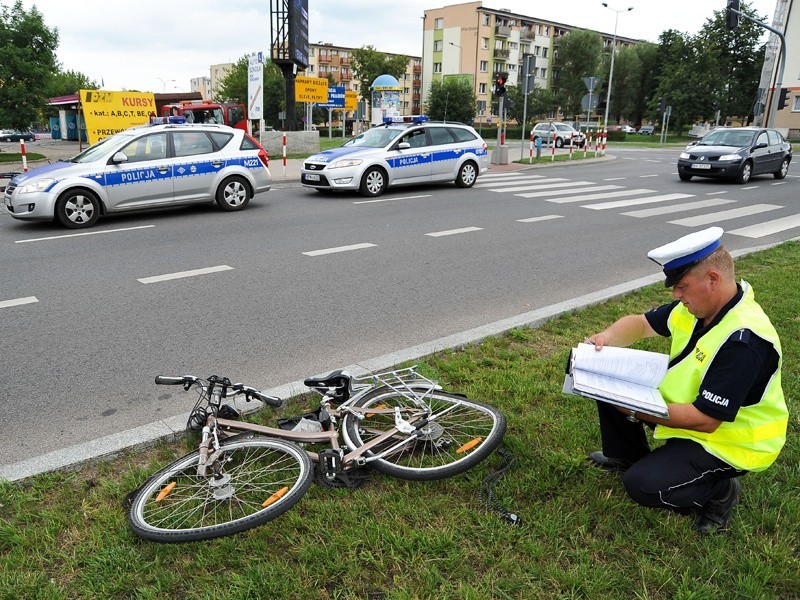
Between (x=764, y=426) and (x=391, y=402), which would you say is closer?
(x=764, y=426)

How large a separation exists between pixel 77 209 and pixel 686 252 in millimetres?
10043

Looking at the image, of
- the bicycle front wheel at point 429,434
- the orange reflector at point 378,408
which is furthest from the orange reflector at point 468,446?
the orange reflector at point 378,408

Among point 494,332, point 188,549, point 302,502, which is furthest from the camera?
point 494,332

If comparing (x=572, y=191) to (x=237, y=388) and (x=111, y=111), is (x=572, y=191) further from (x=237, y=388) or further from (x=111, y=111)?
(x=237, y=388)

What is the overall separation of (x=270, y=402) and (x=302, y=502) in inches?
31.0

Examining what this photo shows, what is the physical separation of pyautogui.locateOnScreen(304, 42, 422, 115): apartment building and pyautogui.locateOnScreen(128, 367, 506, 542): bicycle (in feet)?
356

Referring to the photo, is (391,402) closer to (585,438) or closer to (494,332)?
(585,438)

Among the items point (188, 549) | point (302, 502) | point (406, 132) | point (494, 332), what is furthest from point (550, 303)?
point (406, 132)

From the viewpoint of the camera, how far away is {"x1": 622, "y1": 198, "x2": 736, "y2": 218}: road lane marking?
12.7 meters

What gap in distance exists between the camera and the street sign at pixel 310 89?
1078 inches

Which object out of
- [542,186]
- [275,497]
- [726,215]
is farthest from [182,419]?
[542,186]

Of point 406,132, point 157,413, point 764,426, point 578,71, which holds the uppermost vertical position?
point 578,71

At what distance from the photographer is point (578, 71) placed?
279 feet

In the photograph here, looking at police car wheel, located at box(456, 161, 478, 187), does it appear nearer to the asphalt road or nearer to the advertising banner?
the asphalt road
